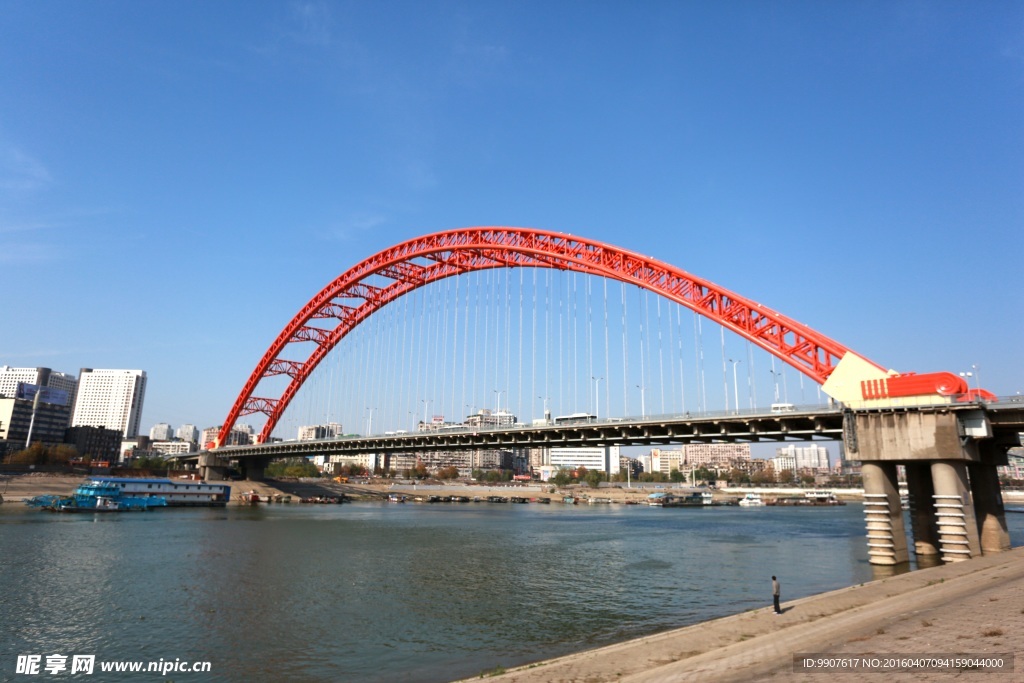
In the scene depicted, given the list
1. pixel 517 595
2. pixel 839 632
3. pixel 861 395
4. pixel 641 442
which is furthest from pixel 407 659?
pixel 641 442

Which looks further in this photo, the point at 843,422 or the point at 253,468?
the point at 253,468

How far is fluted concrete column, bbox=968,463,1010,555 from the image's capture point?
29.2 m

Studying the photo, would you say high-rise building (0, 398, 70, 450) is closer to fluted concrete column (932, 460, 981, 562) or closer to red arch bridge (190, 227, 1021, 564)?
red arch bridge (190, 227, 1021, 564)

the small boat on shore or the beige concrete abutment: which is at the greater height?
the beige concrete abutment

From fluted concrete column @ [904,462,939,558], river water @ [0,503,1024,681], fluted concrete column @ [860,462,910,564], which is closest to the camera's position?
river water @ [0,503,1024,681]

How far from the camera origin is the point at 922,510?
31.2 meters

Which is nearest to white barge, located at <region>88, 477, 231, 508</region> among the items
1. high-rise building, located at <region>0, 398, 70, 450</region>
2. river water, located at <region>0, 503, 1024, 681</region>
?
river water, located at <region>0, 503, 1024, 681</region>

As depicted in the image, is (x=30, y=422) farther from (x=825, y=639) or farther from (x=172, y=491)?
(x=825, y=639)

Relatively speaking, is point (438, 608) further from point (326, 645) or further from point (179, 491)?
point (179, 491)

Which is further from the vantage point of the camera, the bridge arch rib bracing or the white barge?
the white barge

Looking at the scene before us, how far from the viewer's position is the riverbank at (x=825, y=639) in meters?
11.9

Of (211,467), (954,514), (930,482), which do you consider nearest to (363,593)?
(954,514)

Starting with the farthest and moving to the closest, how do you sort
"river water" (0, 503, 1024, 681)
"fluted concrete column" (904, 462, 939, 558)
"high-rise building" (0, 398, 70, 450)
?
"high-rise building" (0, 398, 70, 450), "fluted concrete column" (904, 462, 939, 558), "river water" (0, 503, 1024, 681)

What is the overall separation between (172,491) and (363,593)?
65974 millimetres
